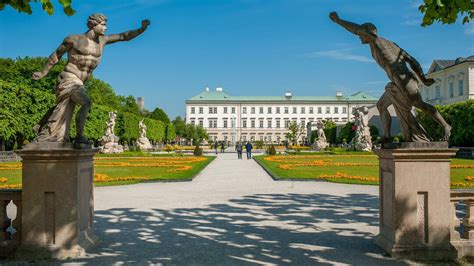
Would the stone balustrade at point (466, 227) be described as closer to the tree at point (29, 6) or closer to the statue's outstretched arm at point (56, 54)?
the tree at point (29, 6)

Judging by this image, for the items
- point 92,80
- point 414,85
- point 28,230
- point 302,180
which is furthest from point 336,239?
point 92,80

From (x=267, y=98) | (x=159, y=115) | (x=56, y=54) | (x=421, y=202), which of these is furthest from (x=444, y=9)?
(x=267, y=98)

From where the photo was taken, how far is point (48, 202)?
17.9 ft

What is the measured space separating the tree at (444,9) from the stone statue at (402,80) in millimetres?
669

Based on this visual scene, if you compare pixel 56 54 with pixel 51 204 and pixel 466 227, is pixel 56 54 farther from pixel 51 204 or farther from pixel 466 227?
pixel 466 227

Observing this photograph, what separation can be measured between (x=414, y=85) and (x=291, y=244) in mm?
2682

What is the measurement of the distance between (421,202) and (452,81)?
199ft

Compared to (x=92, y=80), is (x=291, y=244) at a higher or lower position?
lower

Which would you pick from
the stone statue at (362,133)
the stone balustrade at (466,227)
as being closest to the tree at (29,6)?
the stone balustrade at (466,227)

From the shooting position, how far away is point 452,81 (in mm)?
58906

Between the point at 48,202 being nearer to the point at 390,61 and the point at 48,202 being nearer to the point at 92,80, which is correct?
the point at 390,61

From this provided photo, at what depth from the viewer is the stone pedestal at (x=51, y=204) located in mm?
5359

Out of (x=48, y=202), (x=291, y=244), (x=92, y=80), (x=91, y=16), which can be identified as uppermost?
(x=92, y=80)

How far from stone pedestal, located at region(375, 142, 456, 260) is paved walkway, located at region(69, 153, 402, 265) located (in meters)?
0.39
